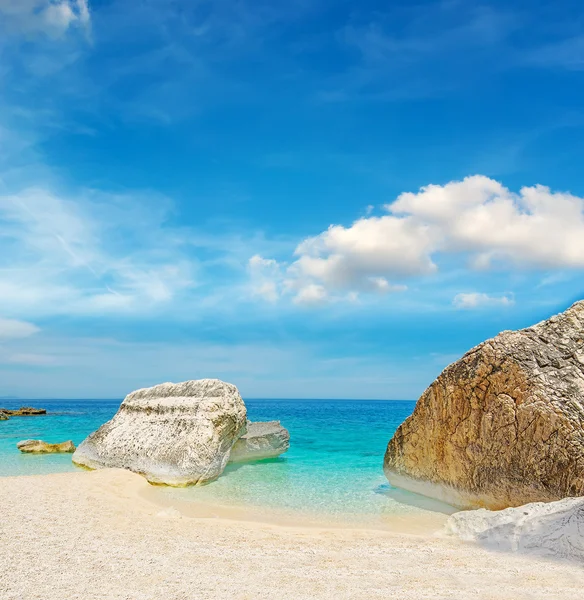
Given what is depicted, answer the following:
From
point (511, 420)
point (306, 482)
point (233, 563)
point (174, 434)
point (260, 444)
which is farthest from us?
point (260, 444)

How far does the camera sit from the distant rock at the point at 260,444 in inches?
747

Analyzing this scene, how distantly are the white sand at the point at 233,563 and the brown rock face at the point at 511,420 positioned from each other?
8.88ft

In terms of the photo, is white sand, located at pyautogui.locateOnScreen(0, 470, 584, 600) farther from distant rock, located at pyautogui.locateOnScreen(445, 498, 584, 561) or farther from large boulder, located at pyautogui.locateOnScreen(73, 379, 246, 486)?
large boulder, located at pyautogui.locateOnScreen(73, 379, 246, 486)

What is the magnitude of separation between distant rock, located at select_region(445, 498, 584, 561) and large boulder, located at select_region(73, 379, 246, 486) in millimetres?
8016

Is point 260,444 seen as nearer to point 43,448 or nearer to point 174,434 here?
point 174,434

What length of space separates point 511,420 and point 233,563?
21.9 feet

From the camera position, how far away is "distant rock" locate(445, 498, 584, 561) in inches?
304

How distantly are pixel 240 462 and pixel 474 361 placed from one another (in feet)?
35.5

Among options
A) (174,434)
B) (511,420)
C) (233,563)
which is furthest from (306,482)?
(233,563)

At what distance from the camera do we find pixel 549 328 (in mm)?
11391

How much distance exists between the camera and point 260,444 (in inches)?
767

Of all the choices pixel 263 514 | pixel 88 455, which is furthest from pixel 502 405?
pixel 88 455

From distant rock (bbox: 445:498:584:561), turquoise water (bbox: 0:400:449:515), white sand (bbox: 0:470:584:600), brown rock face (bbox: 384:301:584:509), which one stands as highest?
brown rock face (bbox: 384:301:584:509)

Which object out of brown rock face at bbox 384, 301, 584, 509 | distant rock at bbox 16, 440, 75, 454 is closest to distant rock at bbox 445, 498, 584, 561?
brown rock face at bbox 384, 301, 584, 509
